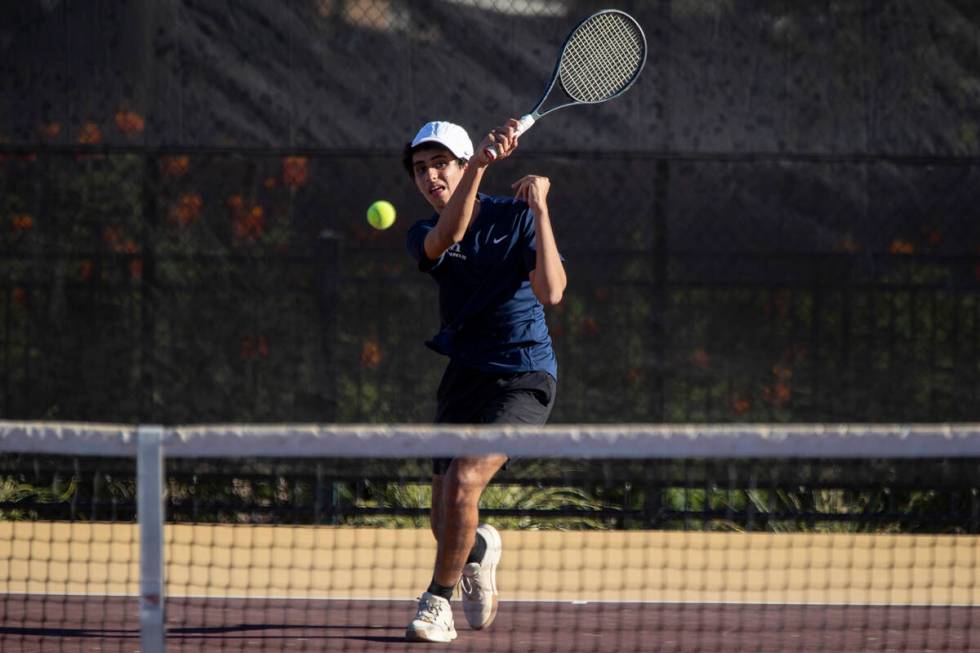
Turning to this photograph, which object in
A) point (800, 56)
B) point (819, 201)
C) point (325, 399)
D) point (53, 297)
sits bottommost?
point (325, 399)

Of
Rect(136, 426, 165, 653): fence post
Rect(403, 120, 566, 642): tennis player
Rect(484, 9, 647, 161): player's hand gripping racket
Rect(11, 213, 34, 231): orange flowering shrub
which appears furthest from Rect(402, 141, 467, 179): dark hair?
Rect(11, 213, 34, 231): orange flowering shrub

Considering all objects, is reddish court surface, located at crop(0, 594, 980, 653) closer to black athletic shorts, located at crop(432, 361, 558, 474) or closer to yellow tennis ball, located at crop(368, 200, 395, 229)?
black athletic shorts, located at crop(432, 361, 558, 474)

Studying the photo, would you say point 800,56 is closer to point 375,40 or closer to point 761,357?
point 761,357

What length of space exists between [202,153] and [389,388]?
1.28 metres

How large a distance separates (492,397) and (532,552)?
200 cm

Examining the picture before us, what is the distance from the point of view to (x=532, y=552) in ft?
20.3

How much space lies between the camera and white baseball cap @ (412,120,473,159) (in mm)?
4254

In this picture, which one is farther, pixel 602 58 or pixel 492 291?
pixel 602 58

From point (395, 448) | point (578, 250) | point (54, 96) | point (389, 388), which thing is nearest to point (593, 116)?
point (578, 250)

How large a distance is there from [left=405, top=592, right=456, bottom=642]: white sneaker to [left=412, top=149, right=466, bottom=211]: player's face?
3.52 feet

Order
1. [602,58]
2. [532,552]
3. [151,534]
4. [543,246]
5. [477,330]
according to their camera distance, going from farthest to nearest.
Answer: [532,552], [602,58], [477,330], [543,246], [151,534]

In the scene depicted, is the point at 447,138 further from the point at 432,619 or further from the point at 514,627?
the point at 514,627

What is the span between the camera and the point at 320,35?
22.0 feet

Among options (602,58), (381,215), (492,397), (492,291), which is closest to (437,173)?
(492,291)
